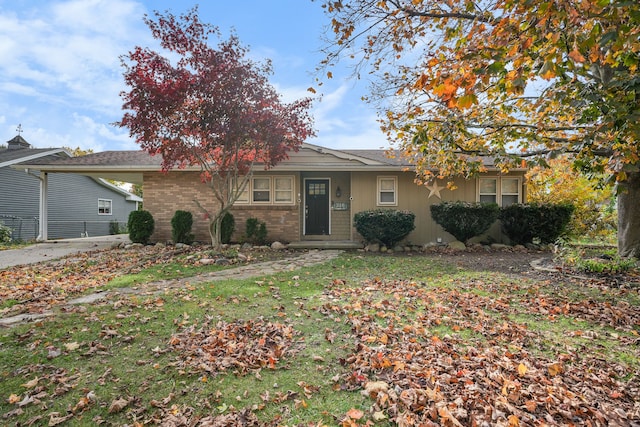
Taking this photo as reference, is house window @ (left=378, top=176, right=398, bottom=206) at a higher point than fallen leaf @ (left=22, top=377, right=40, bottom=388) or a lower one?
higher

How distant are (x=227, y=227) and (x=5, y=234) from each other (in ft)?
34.8

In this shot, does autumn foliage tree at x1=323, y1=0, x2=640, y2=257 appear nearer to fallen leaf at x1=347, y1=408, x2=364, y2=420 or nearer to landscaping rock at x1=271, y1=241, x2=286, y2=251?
fallen leaf at x1=347, y1=408, x2=364, y2=420

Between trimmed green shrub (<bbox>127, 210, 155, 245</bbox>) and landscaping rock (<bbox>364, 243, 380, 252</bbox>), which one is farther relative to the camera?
trimmed green shrub (<bbox>127, 210, 155, 245</bbox>)

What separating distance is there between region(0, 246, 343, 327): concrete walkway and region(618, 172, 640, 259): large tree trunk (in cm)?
683

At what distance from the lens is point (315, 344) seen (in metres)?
3.40

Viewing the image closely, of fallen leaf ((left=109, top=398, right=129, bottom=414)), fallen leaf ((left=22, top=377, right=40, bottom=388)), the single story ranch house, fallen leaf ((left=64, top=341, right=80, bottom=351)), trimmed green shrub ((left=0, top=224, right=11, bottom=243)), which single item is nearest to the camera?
fallen leaf ((left=109, top=398, right=129, bottom=414))

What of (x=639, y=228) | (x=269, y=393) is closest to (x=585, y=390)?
(x=269, y=393)

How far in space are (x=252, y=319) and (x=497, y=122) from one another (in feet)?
21.1

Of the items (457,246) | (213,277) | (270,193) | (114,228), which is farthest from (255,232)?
(114,228)

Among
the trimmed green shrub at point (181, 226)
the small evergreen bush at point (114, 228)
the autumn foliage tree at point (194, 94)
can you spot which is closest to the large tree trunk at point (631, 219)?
the autumn foliage tree at point (194, 94)

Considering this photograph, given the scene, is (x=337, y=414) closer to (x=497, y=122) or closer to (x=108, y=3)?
(x=497, y=122)

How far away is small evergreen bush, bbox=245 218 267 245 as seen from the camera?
462 inches

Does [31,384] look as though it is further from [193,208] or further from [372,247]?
[193,208]

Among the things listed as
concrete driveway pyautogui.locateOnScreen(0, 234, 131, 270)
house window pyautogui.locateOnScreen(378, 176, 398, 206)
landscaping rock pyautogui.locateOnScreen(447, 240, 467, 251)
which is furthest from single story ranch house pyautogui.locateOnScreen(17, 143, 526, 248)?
concrete driveway pyautogui.locateOnScreen(0, 234, 131, 270)
